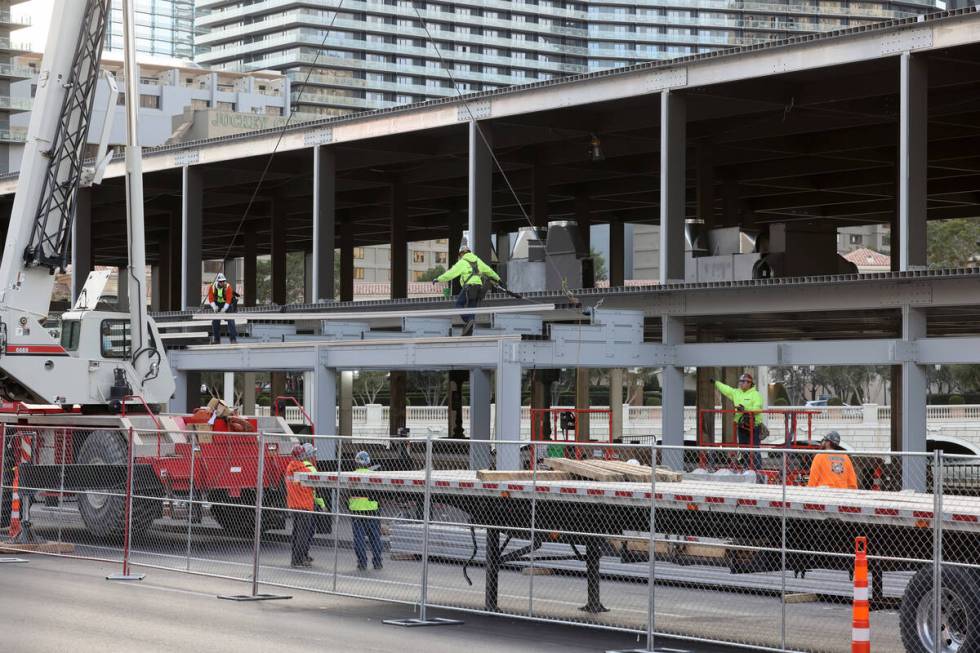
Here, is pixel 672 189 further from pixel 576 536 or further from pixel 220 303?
pixel 576 536

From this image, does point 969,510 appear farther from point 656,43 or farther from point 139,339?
point 656,43

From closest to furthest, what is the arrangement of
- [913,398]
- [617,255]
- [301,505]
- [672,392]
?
[301,505], [913,398], [672,392], [617,255]

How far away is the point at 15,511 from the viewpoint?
22250 mm

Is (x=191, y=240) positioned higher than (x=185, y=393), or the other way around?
(x=191, y=240)

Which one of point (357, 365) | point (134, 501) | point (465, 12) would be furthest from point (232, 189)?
point (465, 12)

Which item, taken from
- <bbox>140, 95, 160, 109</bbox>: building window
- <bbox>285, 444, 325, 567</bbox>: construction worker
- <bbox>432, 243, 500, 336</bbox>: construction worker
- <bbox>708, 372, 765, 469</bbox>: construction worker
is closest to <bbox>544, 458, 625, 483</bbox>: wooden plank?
<bbox>285, 444, 325, 567</bbox>: construction worker

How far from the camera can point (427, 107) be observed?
3159 centimetres

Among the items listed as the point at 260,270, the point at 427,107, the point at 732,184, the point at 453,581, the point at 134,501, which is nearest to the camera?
the point at 453,581

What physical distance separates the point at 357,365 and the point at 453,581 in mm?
12011

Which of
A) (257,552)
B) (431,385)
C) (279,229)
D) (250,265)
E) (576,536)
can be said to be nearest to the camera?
(576,536)

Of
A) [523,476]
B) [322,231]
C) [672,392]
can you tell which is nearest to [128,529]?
[523,476]

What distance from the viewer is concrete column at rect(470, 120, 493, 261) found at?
98.9ft

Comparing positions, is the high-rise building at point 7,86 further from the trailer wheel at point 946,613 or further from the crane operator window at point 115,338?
the trailer wheel at point 946,613

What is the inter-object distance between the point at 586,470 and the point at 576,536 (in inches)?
37.5
